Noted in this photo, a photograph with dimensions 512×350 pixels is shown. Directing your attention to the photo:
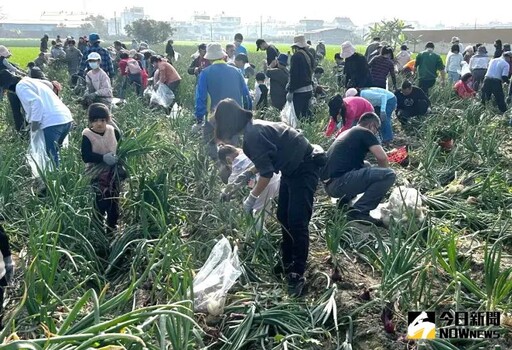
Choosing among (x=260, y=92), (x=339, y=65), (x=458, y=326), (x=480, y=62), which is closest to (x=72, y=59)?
(x=260, y=92)

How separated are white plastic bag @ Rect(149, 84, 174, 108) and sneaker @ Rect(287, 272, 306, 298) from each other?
16.5ft

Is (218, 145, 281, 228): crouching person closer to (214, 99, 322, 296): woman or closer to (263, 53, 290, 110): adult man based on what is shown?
(214, 99, 322, 296): woman

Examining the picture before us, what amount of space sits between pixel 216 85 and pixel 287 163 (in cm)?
214

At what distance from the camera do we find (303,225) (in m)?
3.13

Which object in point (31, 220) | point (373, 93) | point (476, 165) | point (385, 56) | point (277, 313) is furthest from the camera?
point (385, 56)

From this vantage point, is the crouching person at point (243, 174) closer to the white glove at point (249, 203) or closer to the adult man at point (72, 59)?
the white glove at point (249, 203)

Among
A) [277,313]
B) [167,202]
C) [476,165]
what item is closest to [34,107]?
[167,202]

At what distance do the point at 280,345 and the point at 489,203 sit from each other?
94.9 inches

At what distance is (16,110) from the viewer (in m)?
5.55

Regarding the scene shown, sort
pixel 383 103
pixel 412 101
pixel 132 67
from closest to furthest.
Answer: pixel 383 103 < pixel 412 101 < pixel 132 67

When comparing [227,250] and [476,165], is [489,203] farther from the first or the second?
[227,250]

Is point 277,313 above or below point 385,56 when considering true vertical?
below

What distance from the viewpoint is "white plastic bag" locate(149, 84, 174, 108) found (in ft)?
25.2

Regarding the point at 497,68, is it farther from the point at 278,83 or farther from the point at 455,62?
the point at 278,83
